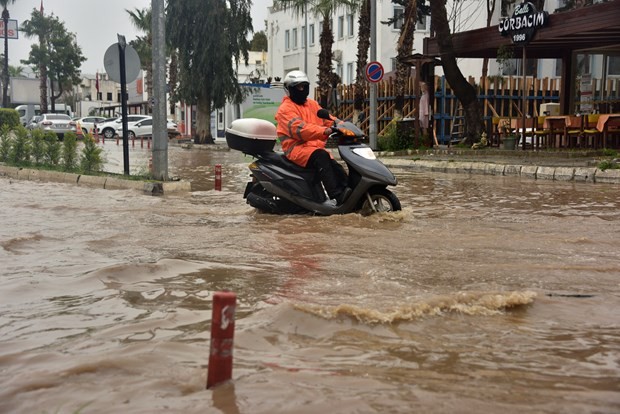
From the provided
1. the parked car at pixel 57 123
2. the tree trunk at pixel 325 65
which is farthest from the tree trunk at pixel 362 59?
the parked car at pixel 57 123

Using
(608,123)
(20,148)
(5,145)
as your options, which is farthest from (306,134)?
(5,145)

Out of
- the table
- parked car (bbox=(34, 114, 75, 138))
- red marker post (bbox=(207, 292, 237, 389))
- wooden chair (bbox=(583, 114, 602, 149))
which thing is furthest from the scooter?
parked car (bbox=(34, 114, 75, 138))

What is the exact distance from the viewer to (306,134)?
8.59 metres

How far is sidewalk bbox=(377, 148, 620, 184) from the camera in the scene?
49.2 ft

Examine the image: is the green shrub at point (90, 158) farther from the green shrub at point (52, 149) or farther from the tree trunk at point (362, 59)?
the tree trunk at point (362, 59)

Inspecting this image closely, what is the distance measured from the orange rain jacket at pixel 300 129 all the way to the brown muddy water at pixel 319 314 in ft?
2.41

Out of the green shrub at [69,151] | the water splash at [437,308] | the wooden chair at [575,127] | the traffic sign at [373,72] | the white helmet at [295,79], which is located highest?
the traffic sign at [373,72]

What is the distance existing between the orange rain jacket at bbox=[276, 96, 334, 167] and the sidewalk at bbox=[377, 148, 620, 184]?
741cm

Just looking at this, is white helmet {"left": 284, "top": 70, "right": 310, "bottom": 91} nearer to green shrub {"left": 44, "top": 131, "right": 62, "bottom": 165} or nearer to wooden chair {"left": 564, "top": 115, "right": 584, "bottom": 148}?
green shrub {"left": 44, "top": 131, "right": 62, "bottom": 165}

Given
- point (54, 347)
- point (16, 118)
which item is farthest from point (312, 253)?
point (16, 118)

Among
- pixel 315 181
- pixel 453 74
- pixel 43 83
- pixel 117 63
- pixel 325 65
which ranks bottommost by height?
pixel 315 181

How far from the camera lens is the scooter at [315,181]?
333 inches

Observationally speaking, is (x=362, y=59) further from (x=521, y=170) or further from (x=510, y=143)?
(x=521, y=170)

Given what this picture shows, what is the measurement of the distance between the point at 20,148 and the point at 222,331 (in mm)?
16759
